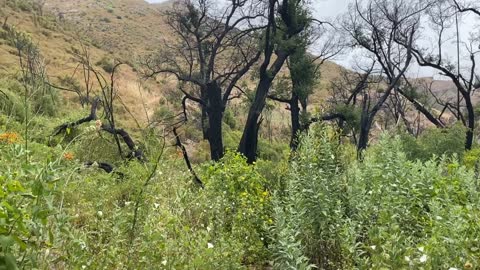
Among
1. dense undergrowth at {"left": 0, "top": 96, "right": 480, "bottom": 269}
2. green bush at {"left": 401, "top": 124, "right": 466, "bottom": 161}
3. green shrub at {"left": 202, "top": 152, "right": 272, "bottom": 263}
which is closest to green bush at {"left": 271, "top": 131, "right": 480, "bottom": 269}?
dense undergrowth at {"left": 0, "top": 96, "right": 480, "bottom": 269}

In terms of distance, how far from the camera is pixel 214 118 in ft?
54.3

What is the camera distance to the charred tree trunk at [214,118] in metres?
16.3

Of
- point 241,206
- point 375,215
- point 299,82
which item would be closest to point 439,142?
point 299,82

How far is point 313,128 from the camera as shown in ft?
16.6

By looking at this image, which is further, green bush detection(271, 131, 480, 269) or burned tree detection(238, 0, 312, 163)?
burned tree detection(238, 0, 312, 163)

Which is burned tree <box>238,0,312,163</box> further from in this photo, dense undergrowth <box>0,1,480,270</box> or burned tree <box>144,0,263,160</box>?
dense undergrowth <box>0,1,480,270</box>

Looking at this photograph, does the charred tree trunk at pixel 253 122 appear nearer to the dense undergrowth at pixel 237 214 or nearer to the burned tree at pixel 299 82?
the burned tree at pixel 299 82

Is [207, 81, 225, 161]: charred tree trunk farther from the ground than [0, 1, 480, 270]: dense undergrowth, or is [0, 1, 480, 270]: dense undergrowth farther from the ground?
[0, 1, 480, 270]: dense undergrowth

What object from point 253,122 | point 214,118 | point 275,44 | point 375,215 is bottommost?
point 214,118

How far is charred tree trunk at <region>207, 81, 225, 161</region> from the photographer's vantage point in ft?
53.4

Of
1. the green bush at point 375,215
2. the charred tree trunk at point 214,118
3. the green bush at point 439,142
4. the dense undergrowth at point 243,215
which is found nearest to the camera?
the dense undergrowth at point 243,215

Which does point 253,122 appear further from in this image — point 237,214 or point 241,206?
point 237,214

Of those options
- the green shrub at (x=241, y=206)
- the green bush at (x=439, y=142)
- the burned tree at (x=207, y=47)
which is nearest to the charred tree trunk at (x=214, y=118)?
the burned tree at (x=207, y=47)

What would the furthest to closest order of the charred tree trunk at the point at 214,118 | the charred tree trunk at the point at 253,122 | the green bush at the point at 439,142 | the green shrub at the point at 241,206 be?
the charred tree trunk at the point at 214,118
the green bush at the point at 439,142
the charred tree trunk at the point at 253,122
the green shrub at the point at 241,206
